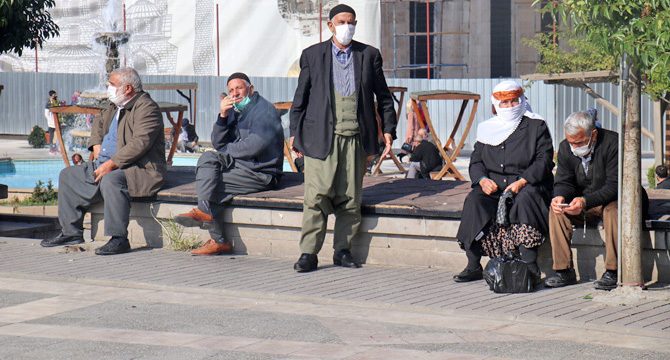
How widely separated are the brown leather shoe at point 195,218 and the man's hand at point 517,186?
263 centimetres

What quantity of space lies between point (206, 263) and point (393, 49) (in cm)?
2619

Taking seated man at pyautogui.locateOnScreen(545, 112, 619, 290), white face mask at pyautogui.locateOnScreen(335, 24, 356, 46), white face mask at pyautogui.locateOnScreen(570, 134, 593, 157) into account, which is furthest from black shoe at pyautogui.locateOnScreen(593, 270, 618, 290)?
white face mask at pyautogui.locateOnScreen(335, 24, 356, 46)

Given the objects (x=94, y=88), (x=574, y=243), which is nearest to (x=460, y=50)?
(x=94, y=88)

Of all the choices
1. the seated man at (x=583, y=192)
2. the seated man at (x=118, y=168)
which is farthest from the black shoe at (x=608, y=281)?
the seated man at (x=118, y=168)

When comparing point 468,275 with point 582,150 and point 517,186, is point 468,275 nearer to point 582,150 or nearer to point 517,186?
point 517,186

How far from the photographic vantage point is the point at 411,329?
800 cm

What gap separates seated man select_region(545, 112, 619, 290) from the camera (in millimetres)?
9133

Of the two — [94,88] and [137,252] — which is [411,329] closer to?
[137,252]

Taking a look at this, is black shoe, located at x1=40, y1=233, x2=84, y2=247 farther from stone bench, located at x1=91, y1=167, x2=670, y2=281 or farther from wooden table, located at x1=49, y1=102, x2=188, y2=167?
wooden table, located at x1=49, y1=102, x2=188, y2=167

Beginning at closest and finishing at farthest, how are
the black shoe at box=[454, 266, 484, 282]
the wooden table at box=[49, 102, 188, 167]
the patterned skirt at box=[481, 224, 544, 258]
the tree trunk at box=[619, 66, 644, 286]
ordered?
the tree trunk at box=[619, 66, 644, 286]
the patterned skirt at box=[481, 224, 544, 258]
the black shoe at box=[454, 266, 484, 282]
the wooden table at box=[49, 102, 188, 167]

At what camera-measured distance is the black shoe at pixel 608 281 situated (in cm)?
905

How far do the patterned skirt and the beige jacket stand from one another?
3.26 meters

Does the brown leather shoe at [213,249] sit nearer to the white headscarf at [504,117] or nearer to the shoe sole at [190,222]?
the shoe sole at [190,222]

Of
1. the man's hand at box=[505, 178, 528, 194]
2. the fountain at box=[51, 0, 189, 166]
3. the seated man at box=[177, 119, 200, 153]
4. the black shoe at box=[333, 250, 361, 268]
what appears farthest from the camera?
the seated man at box=[177, 119, 200, 153]
